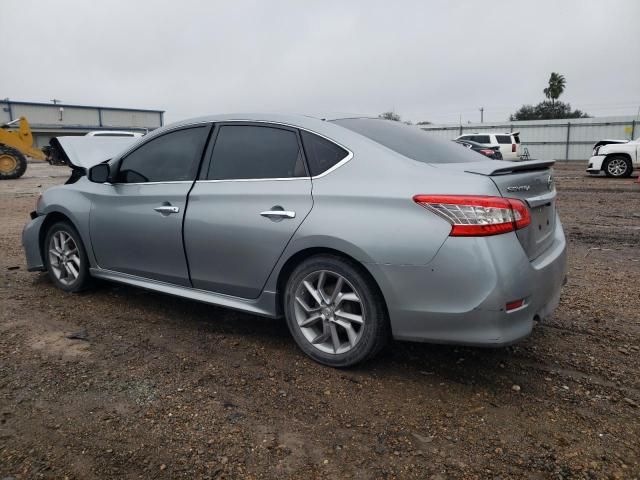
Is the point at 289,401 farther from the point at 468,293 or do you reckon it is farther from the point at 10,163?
the point at 10,163

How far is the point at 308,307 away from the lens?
3.32m

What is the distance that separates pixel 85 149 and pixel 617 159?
1719 centimetres

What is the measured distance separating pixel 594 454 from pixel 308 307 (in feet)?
5.58

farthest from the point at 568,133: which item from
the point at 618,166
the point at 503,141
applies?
the point at 618,166

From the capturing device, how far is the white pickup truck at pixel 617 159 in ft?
55.7

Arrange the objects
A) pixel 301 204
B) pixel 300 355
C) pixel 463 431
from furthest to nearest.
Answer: pixel 300 355 → pixel 301 204 → pixel 463 431

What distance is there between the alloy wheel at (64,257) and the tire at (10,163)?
59.1 ft

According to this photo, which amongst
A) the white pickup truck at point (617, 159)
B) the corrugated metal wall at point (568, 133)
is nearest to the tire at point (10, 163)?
the white pickup truck at point (617, 159)

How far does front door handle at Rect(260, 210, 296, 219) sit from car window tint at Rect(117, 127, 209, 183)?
0.86 m

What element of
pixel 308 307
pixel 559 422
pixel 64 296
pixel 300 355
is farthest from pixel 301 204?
pixel 64 296

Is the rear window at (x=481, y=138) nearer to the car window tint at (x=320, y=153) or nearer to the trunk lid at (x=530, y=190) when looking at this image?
the trunk lid at (x=530, y=190)

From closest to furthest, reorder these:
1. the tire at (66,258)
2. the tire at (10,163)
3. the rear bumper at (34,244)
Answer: the tire at (66,258)
the rear bumper at (34,244)
the tire at (10,163)

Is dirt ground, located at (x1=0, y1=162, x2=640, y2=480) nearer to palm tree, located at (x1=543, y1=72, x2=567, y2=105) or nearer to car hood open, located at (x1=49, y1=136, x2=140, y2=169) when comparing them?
car hood open, located at (x1=49, y1=136, x2=140, y2=169)

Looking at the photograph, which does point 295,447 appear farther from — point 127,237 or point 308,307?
point 127,237
